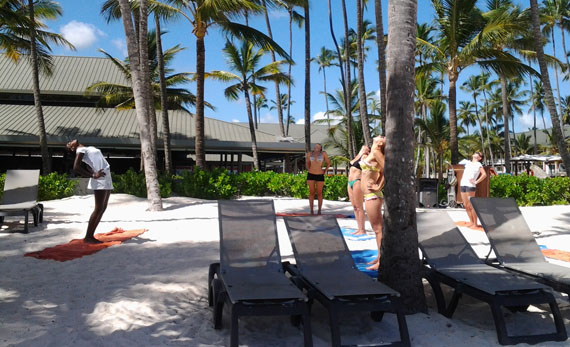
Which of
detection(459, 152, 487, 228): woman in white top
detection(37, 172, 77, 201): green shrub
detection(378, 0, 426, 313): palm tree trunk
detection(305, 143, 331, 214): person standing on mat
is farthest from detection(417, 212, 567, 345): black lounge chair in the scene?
detection(37, 172, 77, 201): green shrub

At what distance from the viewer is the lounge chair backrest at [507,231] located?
4.45m

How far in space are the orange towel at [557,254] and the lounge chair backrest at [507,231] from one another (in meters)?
1.51

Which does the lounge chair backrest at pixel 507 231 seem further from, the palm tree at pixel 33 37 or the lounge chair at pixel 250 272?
the palm tree at pixel 33 37

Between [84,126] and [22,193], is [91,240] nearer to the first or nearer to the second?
[22,193]

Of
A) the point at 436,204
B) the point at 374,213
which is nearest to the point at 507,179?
the point at 436,204

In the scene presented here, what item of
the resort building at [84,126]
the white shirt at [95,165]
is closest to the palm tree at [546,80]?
the white shirt at [95,165]

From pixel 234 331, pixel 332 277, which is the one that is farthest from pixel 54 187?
pixel 234 331

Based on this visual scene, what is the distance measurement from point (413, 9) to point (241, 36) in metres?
11.2

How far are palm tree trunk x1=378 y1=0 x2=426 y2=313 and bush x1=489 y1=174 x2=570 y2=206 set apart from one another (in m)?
12.0

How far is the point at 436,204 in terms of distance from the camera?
544 inches

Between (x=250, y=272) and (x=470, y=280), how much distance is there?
187 centimetres

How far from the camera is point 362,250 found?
6121mm

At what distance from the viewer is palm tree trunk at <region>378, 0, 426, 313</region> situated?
380cm

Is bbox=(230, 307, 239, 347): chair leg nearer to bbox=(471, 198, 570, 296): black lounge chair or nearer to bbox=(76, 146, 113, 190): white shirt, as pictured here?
bbox=(471, 198, 570, 296): black lounge chair
